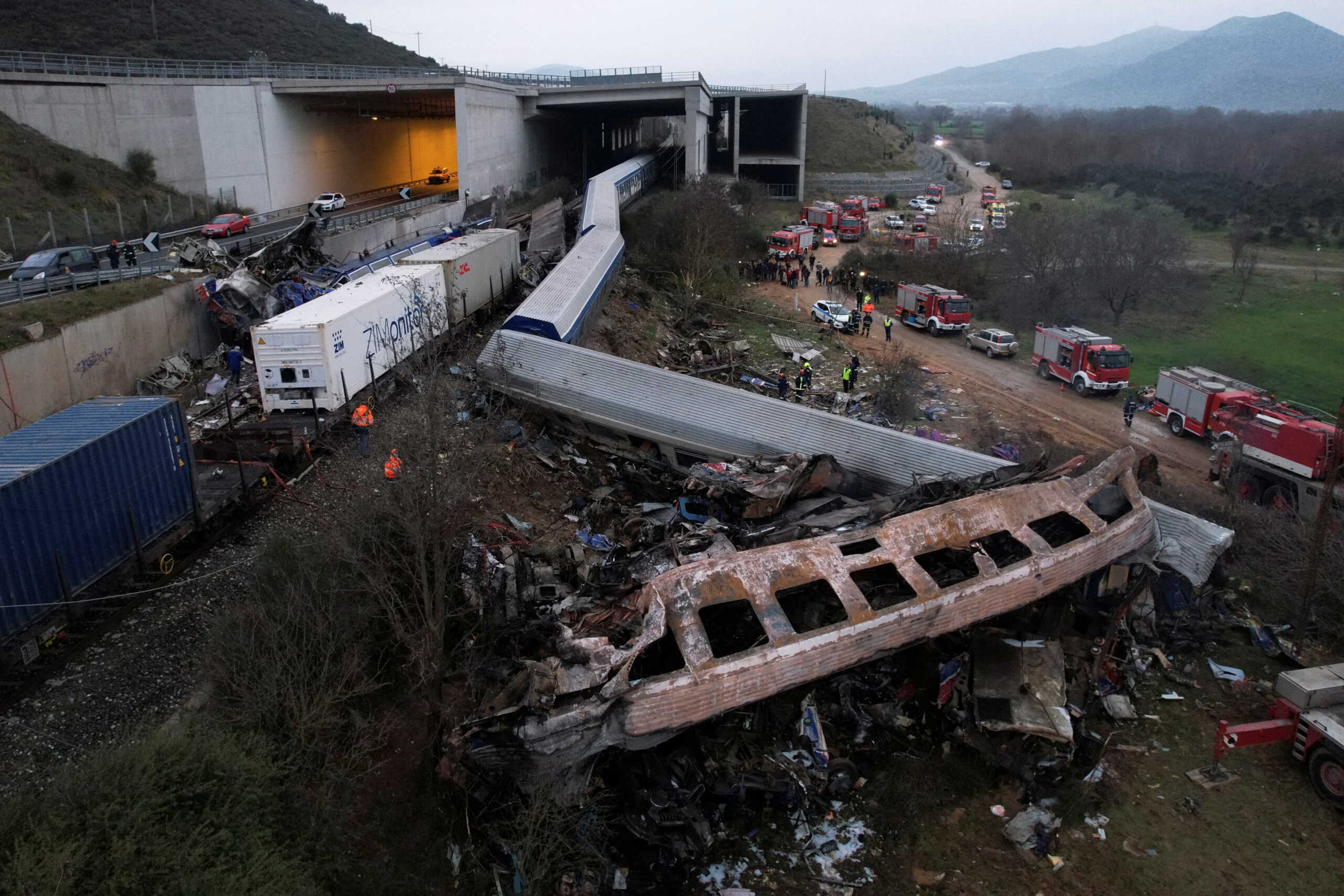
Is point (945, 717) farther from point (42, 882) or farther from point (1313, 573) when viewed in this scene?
point (42, 882)

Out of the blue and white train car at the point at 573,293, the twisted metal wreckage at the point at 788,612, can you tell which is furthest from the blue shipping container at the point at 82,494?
the blue and white train car at the point at 573,293

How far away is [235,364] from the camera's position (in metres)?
19.3

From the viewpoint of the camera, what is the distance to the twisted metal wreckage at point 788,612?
25.1 feet

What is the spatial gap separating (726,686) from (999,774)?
3575 millimetres

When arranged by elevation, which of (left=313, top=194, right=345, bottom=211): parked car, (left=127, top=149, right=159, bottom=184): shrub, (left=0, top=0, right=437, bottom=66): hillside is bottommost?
(left=313, top=194, right=345, bottom=211): parked car

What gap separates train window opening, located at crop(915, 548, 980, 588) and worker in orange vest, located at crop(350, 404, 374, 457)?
9155mm

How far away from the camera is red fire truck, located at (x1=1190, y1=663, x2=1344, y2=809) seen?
9.09 metres

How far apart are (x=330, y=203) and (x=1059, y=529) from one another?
37249 millimetres

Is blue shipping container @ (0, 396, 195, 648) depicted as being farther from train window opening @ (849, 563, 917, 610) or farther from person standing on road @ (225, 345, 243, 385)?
train window opening @ (849, 563, 917, 610)

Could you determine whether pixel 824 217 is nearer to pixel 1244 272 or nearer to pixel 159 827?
pixel 1244 272

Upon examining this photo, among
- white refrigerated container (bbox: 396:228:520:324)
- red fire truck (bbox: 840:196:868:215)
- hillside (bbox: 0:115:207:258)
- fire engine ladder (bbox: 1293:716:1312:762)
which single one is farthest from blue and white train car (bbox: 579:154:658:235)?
fire engine ladder (bbox: 1293:716:1312:762)

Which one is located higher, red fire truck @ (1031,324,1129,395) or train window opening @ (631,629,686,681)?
train window opening @ (631,629,686,681)

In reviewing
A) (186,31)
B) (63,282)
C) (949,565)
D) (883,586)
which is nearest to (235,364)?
(63,282)

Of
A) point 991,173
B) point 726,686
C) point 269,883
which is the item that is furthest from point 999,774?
point 991,173
